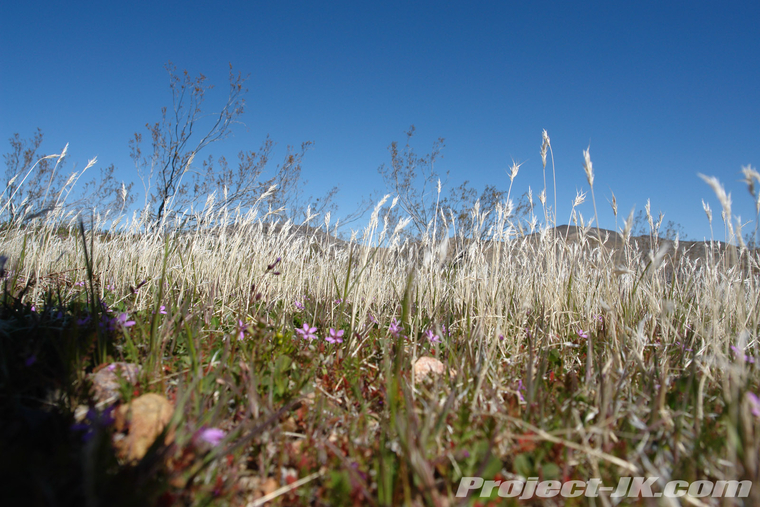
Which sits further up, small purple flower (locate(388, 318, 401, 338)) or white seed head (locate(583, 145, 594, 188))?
white seed head (locate(583, 145, 594, 188))

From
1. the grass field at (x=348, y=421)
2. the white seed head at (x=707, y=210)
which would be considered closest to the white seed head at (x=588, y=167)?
the grass field at (x=348, y=421)

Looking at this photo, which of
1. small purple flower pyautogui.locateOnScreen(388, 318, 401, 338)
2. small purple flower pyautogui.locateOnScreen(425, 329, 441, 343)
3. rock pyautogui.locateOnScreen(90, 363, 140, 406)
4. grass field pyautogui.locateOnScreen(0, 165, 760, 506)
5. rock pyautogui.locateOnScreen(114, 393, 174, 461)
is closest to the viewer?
grass field pyautogui.locateOnScreen(0, 165, 760, 506)

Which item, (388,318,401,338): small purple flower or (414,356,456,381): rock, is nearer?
(414,356,456,381): rock

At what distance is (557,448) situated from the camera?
39.1 inches

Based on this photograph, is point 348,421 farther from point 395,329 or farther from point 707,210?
point 707,210

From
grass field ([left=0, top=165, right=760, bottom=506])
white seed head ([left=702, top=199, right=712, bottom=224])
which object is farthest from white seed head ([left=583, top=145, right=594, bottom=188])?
white seed head ([left=702, top=199, right=712, bottom=224])

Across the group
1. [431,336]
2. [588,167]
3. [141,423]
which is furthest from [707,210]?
[141,423]

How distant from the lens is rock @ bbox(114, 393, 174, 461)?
87cm

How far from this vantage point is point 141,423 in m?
0.93

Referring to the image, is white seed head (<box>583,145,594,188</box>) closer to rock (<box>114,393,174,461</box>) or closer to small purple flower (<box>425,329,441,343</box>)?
small purple flower (<box>425,329,441,343</box>)

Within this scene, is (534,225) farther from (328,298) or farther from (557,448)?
(557,448)

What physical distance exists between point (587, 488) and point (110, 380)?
1497 mm

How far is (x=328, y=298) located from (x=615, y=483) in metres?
1.61

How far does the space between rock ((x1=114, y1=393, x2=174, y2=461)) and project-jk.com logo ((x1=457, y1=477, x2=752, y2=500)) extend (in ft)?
2.56
